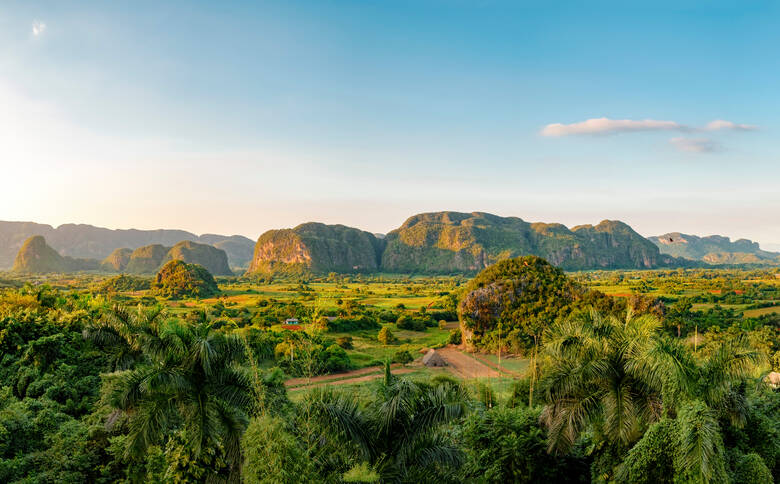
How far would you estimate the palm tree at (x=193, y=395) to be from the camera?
975 cm

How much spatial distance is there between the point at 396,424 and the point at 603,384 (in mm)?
5342

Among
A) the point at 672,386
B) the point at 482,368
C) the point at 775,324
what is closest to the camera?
the point at 672,386

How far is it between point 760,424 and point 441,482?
789 cm

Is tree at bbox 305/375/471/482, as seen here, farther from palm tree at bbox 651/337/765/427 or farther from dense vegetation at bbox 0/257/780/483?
palm tree at bbox 651/337/765/427

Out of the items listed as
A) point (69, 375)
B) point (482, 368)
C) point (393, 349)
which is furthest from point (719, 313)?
point (69, 375)

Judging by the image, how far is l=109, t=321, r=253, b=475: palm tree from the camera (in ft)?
32.0

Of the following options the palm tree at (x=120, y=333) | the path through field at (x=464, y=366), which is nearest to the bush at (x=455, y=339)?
the path through field at (x=464, y=366)

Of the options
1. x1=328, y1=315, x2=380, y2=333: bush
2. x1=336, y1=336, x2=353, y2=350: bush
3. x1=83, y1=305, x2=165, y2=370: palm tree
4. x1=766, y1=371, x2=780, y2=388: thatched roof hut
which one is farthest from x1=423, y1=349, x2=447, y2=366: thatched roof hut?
x1=83, y1=305, x2=165, y2=370: palm tree

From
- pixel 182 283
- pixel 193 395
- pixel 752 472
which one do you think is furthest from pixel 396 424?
pixel 182 283

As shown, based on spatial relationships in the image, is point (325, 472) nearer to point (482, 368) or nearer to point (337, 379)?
point (337, 379)

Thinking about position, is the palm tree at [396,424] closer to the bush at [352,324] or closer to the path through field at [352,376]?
the path through field at [352,376]

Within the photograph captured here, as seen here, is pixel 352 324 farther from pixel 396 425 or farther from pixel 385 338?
pixel 396 425

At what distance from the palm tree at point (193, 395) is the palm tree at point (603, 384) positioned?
7.81m

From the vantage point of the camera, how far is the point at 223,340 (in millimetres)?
10664
